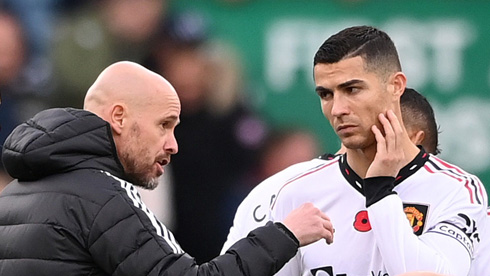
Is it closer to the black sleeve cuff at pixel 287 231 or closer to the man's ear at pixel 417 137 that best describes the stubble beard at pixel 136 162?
the black sleeve cuff at pixel 287 231

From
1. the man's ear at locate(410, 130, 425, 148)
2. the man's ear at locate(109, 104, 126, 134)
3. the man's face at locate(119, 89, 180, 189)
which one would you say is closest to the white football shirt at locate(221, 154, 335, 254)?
the man's ear at locate(410, 130, 425, 148)

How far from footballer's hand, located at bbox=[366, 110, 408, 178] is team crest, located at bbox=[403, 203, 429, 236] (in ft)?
0.43

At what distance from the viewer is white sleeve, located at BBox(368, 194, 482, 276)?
10.6ft

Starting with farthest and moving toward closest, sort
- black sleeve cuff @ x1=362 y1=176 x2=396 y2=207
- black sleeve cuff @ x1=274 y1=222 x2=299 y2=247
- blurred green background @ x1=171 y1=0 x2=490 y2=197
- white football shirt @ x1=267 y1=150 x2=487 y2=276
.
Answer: blurred green background @ x1=171 y1=0 x2=490 y2=197 → black sleeve cuff @ x1=362 y1=176 x2=396 y2=207 → white football shirt @ x1=267 y1=150 x2=487 y2=276 → black sleeve cuff @ x1=274 y1=222 x2=299 y2=247

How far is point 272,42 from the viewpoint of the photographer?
6.36m

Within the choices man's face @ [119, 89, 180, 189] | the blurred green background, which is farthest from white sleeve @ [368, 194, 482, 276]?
the blurred green background

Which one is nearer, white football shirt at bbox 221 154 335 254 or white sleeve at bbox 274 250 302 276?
white sleeve at bbox 274 250 302 276

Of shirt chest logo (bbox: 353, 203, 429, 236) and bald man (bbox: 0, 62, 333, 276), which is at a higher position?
bald man (bbox: 0, 62, 333, 276)

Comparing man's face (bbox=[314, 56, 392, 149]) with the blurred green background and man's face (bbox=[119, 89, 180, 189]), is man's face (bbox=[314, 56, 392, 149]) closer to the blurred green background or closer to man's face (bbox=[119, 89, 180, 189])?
man's face (bbox=[119, 89, 180, 189])

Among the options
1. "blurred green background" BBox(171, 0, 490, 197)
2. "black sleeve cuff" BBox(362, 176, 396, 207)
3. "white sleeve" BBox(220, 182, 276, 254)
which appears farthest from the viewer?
"blurred green background" BBox(171, 0, 490, 197)

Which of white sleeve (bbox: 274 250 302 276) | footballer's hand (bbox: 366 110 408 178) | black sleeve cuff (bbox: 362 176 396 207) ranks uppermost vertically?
footballer's hand (bbox: 366 110 408 178)

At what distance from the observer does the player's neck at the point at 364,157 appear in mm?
3580

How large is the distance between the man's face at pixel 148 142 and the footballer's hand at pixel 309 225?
50cm

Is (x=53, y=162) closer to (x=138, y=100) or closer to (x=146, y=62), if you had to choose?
(x=138, y=100)
